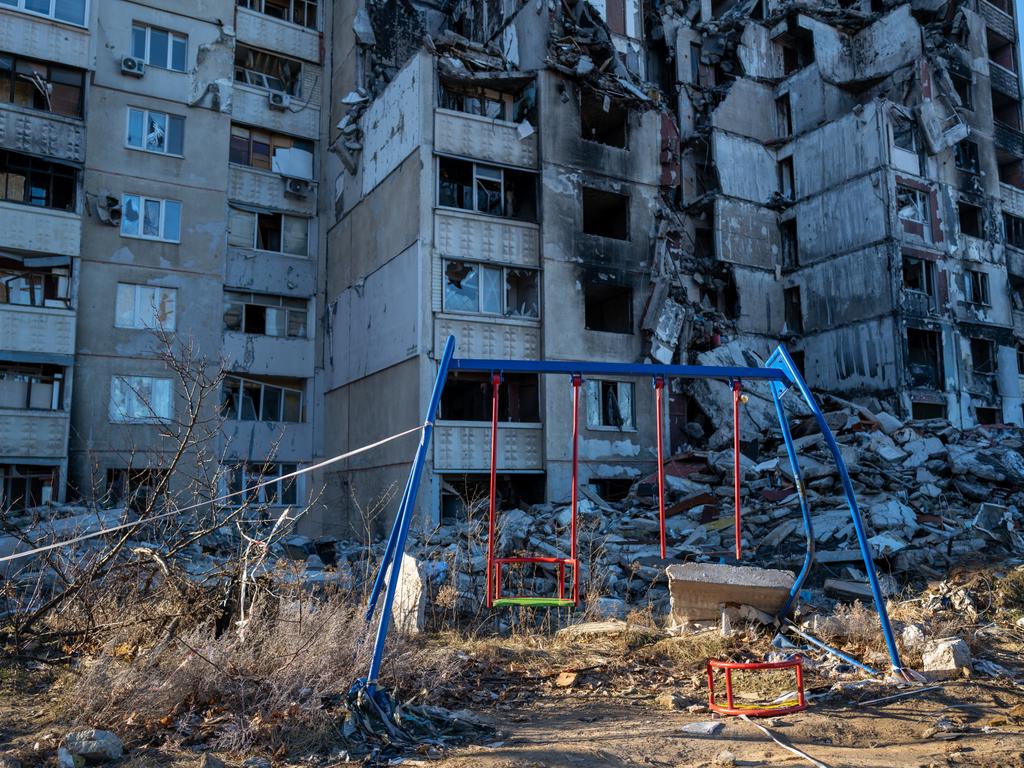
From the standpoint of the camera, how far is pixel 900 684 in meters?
7.32

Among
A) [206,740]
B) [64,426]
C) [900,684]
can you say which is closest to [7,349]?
[64,426]

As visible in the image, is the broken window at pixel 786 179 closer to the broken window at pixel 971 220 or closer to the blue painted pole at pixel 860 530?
the broken window at pixel 971 220

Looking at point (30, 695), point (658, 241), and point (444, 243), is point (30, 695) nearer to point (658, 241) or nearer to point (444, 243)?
point (444, 243)

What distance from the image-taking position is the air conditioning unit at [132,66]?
23484 mm

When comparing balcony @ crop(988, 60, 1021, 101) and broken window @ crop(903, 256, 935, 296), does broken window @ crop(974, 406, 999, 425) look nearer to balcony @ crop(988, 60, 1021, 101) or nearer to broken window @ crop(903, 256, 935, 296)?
broken window @ crop(903, 256, 935, 296)

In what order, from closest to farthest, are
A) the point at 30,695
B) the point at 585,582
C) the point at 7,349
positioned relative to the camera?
1. the point at 30,695
2. the point at 585,582
3. the point at 7,349

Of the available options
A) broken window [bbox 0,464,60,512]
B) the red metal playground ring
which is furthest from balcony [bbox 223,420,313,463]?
the red metal playground ring

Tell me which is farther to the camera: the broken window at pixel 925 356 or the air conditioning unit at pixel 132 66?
the broken window at pixel 925 356

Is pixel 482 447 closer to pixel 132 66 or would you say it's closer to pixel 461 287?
pixel 461 287

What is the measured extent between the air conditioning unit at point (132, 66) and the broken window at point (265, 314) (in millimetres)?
6502

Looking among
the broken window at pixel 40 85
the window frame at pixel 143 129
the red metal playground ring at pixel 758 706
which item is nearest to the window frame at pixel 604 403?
the window frame at pixel 143 129

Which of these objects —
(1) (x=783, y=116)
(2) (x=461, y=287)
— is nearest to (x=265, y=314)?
(2) (x=461, y=287)

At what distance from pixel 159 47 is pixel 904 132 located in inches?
969

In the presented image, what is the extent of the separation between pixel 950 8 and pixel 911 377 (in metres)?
14.6
